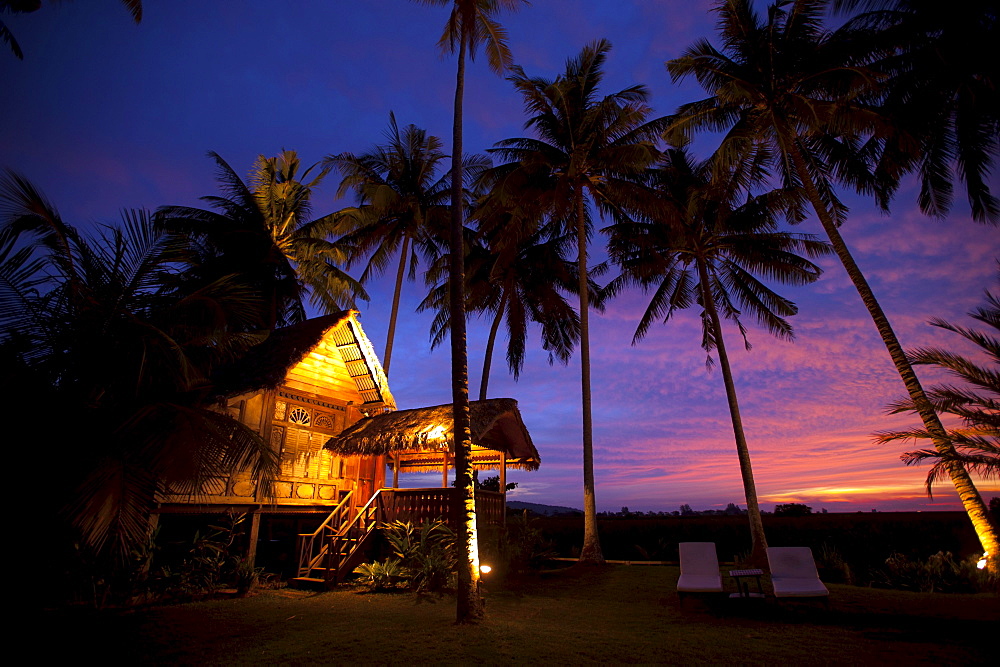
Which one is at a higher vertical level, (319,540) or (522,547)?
(319,540)

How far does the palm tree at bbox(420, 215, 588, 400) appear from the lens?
22.5m

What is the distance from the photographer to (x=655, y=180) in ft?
59.4

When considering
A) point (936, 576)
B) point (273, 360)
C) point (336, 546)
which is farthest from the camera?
point (273, 360)

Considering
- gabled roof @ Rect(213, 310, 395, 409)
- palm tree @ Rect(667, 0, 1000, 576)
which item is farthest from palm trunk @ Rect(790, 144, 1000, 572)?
gabled roof @ Rect(213, 310, 395, 409)

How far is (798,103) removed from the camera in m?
12.7

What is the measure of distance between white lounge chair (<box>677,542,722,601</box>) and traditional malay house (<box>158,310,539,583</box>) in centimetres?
473

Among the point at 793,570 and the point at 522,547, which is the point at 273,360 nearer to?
the point at 522,547

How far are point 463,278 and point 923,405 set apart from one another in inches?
357

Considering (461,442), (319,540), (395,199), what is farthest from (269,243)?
(461,442)

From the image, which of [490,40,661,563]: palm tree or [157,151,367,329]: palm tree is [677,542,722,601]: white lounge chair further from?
[157,151,367,329]: palm tree

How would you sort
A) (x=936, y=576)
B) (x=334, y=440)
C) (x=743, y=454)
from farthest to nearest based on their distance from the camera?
1. (x=743, y=454)
2. (x=334, y=440)
3. (x=936, y=576)

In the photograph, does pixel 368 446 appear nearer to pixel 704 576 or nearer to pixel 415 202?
pixel 704 576

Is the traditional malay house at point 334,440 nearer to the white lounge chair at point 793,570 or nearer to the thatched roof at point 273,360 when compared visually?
the thatched roof at point 273,360

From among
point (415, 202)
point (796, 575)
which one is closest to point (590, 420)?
point (796, 575)
